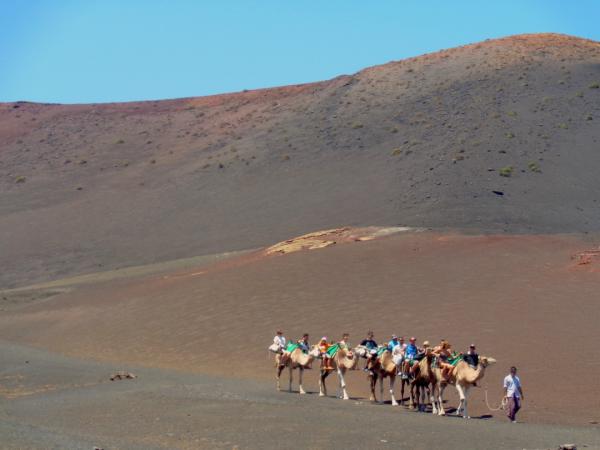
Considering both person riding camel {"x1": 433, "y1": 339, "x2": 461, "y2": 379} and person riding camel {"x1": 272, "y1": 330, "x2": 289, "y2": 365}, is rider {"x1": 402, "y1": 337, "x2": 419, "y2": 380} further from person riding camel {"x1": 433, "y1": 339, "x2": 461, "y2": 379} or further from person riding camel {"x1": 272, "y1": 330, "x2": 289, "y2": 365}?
person riding camel {"x1": 272, "y1": 330, "x2": 289, "y2": 365}

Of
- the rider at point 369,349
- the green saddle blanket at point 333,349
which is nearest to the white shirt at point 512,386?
the rider at point 369,349

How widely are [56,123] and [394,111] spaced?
40.7 meters

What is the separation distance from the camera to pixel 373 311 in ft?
124

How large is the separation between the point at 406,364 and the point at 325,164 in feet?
166

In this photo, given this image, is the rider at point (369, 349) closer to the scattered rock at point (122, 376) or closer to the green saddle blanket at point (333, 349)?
the green saddle blanket at point (333, 349)

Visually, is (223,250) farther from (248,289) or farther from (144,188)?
(144,188)

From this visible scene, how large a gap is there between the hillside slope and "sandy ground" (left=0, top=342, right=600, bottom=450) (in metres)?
27.6

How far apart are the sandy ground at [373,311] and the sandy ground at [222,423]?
2.57 m

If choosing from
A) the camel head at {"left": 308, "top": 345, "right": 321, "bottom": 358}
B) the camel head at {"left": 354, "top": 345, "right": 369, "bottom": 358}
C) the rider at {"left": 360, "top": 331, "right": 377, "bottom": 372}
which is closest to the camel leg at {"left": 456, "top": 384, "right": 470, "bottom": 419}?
the rider at {"left": 360, "top": 331, "right": 377, "bottom": 372}

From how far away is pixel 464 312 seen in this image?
35531mm

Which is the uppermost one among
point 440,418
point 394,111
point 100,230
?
point 394,111

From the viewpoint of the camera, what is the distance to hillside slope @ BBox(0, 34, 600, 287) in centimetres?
6119

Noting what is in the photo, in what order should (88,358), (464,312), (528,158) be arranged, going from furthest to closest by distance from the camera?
(528,158) < (88,358) < (464,312)

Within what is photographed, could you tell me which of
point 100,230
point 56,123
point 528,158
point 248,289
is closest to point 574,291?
point 248,289
